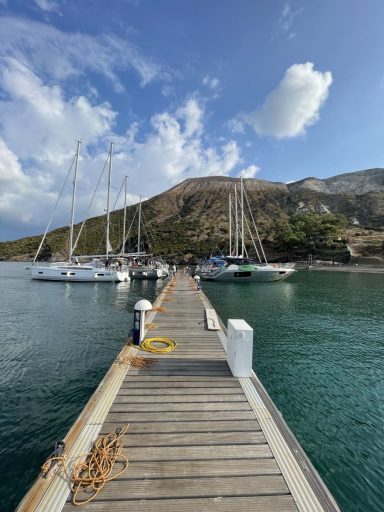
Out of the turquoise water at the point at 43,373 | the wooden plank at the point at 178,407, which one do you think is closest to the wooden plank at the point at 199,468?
the wooden plank at the point at 178,407

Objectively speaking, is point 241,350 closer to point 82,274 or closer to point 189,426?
point 189,426

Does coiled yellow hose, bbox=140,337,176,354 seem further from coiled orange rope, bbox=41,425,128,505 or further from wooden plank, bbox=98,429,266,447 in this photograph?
coiled orange rope, bbox=41,425,128,505

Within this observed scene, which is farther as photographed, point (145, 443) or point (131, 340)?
point (131, 340)

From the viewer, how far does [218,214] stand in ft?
504

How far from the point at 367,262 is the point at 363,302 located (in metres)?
60.4

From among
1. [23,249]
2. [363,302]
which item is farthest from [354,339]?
[23,249]

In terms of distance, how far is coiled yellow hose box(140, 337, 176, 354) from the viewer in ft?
27.9

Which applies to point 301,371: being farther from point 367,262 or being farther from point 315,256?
point 315,256

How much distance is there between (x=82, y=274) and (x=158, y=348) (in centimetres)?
3406

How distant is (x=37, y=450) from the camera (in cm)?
588

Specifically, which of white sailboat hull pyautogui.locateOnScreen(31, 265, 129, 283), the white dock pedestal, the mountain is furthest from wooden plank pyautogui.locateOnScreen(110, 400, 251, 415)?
the mountain

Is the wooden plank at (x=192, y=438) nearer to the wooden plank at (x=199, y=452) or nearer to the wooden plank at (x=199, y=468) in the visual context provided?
the wooden plank at (x=199, y=452)

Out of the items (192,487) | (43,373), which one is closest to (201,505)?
(192,487)

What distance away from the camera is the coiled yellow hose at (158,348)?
851 cm
